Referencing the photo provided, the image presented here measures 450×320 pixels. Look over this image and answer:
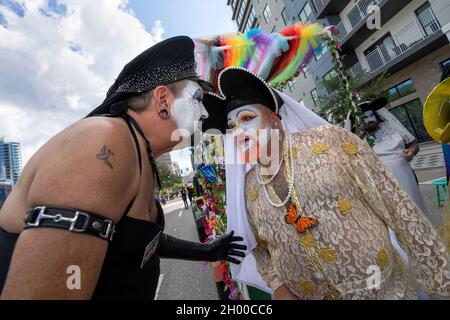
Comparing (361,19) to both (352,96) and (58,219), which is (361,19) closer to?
(352,96)

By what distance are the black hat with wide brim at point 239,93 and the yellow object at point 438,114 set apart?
1337 millimetres

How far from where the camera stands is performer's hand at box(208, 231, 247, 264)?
1.94 m

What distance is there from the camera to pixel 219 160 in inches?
115

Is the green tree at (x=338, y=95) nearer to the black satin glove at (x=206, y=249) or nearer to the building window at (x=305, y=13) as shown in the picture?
the building window at (x=305, y=13)

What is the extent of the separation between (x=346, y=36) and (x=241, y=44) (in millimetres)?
16200

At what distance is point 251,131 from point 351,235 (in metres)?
0.97

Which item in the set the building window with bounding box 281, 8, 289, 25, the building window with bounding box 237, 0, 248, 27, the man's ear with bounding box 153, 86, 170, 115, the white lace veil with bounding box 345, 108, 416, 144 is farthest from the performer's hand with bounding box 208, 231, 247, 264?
the building window with bounding box 237, 0, 248, 27

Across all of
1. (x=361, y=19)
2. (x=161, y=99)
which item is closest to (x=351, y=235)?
(x=161, y=99)

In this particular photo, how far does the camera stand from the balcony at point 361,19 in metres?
12.5

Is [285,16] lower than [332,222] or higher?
higher

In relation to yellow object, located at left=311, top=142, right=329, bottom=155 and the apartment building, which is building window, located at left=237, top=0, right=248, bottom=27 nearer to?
the apartment building

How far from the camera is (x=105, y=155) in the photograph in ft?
2.68
